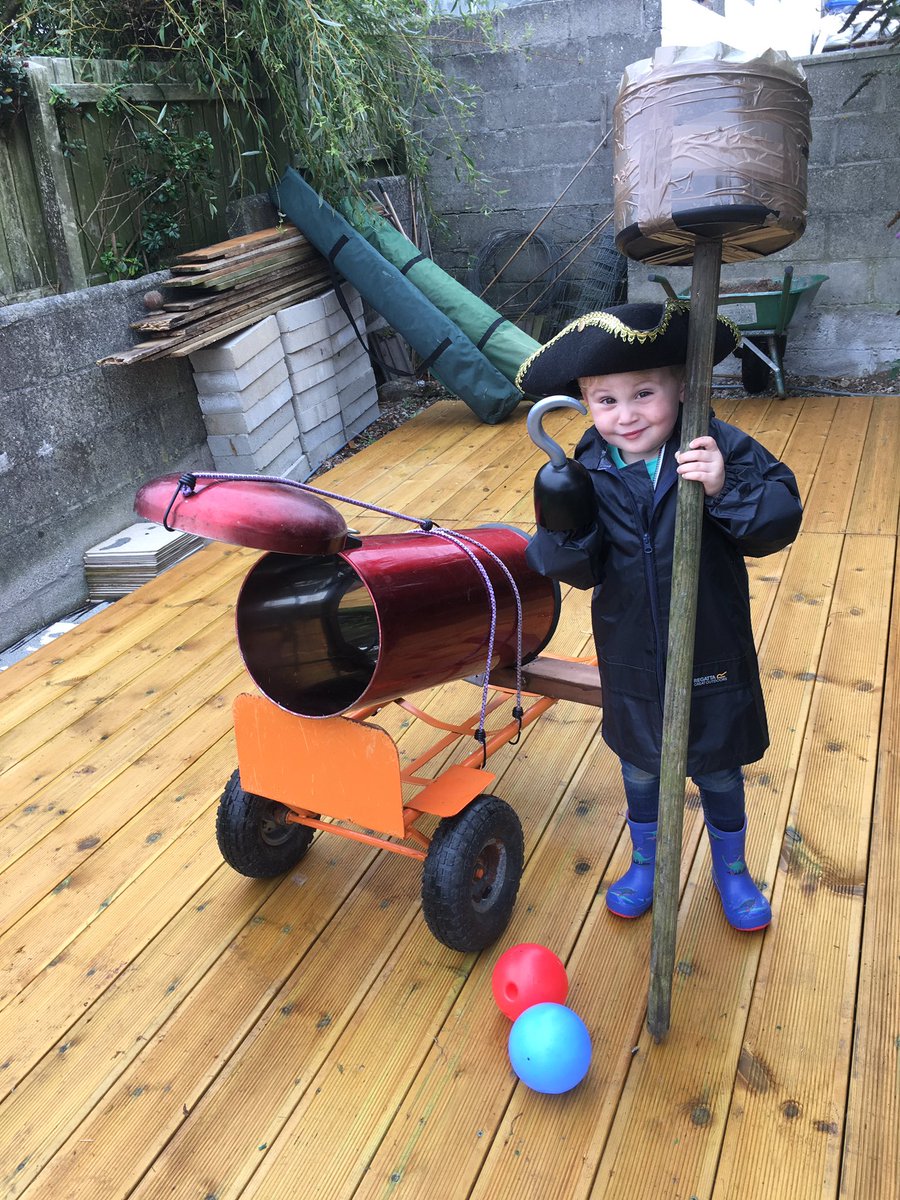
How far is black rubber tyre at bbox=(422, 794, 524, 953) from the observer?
1822mm

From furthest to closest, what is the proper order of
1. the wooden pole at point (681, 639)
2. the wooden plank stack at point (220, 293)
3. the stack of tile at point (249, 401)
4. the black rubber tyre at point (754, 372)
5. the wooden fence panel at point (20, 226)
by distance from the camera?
the black rubber tyre at point (754, 372), the stack of tile at point (249, 401), the wooden plank stack at point (220, 293), the wooden fence panel at point (20, 226), the wooden pole at point (681, 639)

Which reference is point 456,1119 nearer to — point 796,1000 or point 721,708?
point 796,1000

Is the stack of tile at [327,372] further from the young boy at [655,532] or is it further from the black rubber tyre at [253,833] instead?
the young boy at [655,532]

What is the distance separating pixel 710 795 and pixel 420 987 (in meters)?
0.65

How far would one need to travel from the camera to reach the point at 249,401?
15.5 feet

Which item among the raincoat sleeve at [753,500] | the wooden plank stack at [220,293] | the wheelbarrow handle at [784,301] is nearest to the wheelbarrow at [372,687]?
→ the raincoat sleeve at [753,500]

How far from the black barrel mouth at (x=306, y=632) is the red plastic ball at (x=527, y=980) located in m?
0.55

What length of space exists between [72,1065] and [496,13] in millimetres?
6424

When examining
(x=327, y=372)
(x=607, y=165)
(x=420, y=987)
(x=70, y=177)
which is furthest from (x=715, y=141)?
(x=607, y=165)

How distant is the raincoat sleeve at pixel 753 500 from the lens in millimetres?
1562

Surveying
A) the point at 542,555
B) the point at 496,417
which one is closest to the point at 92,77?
the point at 496,417

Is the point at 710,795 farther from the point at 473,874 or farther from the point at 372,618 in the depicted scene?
the point at 372,618

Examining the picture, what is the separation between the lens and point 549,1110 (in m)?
1.59

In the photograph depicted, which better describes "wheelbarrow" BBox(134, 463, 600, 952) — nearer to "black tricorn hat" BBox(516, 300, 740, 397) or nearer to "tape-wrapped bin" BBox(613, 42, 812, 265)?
"black tricorn hat" BBox(516, 300, 740, 397)
